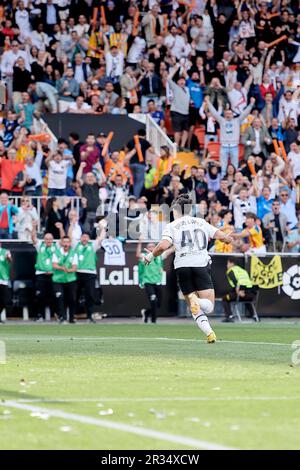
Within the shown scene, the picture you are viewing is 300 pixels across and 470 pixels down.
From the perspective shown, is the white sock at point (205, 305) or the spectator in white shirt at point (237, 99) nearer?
the white sock at point (205, 305)

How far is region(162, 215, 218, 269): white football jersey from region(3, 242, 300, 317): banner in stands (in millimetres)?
10234

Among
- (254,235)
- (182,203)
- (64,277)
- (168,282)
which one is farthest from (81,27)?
(182,203)

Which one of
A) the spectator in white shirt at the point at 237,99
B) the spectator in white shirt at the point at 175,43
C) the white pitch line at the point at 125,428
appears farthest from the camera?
the spectator in white shirt at the point at 175,43

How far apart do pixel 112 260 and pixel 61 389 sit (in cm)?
1713

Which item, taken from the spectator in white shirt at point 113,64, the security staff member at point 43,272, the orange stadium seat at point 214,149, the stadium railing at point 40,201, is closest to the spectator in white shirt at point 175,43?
the spectator in white shirt at point 113,64

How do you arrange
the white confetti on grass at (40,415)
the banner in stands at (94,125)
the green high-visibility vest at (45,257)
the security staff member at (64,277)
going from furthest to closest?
1. the banner in stands at (94,125)
2. the green high-visibility vest at (45,257)
3. the security staff member at (64,277)
4. the white confetti on grass at (40,415)

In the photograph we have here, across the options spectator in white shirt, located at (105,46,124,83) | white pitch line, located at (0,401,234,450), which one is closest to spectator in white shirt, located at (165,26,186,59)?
spectator in white shirt, located at (105,46,124,83)

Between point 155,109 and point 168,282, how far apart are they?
20.1 ft

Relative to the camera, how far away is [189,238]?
18062 millimetres

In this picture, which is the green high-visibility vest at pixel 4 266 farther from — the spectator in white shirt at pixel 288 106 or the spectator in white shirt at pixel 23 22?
the spectator in white shirt at pixel 288 106

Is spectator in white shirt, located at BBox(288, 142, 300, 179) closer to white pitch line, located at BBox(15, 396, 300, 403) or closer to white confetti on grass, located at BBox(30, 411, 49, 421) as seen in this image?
white pitch line, located at BBox(15, 396, 300, 403)

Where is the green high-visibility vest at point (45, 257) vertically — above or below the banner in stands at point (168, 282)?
above

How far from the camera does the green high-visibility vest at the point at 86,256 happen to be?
27312 millimetres

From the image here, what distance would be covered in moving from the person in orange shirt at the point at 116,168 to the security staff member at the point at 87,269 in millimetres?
2435
